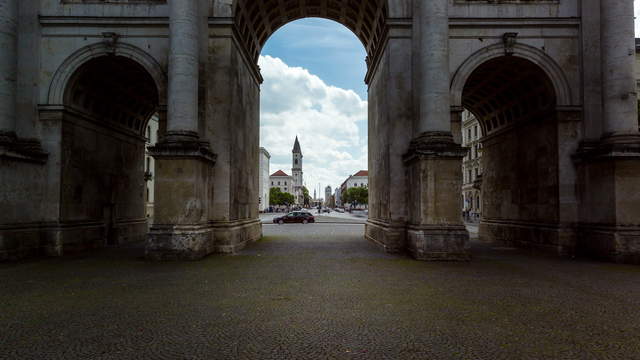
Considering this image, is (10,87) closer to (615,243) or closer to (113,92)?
(113,92)

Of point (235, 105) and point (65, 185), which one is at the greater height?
point (235, 105)

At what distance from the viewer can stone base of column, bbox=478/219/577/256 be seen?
619 inches

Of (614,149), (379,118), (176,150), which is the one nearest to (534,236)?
(614,149)

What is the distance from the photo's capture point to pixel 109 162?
64.1 feet

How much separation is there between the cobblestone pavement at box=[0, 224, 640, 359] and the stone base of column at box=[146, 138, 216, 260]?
98 cm

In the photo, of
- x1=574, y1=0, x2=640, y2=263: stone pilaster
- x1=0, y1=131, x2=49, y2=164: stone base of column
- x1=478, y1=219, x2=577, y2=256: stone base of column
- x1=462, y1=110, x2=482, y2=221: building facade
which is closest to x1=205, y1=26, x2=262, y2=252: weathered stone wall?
x1=0, y1=131, x2=49, y2=164: stone base of column

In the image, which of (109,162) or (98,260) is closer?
(98,260)

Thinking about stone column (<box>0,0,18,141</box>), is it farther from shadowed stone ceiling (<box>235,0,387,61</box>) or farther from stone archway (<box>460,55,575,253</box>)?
stone archway (<box>460,55,575,253</box>)

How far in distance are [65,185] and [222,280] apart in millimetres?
10054

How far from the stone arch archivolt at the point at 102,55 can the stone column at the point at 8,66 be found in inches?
53.2

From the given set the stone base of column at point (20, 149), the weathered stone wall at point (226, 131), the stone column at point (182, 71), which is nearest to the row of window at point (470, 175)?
the weathered stone wall at point (226, 131)

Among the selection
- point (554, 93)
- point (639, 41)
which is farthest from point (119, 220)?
point (639, 41)

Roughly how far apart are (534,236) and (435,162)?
6.69 metres

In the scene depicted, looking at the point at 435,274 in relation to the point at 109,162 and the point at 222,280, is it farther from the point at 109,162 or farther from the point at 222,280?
the point at 109,162
